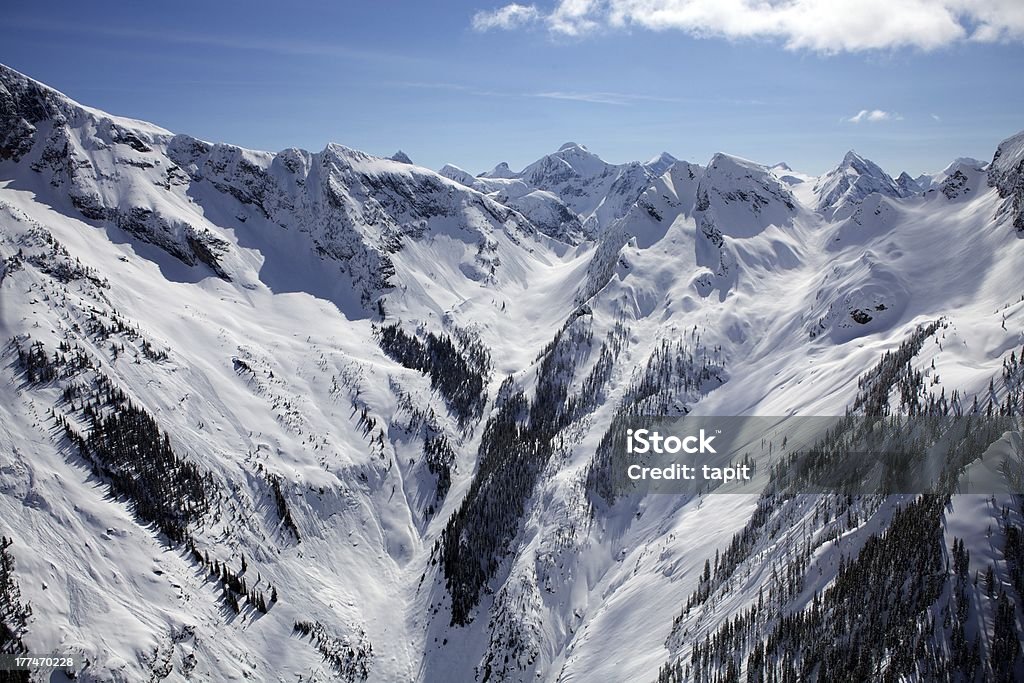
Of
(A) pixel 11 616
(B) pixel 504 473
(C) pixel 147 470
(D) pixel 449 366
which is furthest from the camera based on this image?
(D) pixel 449 366

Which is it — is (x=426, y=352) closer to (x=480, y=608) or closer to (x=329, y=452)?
(x=329, y=452)

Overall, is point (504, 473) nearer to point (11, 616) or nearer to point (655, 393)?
point (655, 393)

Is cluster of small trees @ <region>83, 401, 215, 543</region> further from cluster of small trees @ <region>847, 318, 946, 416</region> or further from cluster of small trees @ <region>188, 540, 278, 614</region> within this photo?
cluster of small trees @ <region>847, 318, 946, 416</region>

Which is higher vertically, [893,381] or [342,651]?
[893,381]

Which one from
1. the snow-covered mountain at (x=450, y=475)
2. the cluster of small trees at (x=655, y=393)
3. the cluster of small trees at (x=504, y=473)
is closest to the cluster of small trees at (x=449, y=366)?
the snow-covered mountain at (x=450, y=475)

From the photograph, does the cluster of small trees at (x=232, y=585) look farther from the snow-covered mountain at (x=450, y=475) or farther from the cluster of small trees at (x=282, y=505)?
the cluster of small trees at (x=282, y=505)

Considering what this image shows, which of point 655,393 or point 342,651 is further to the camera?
point 655,393

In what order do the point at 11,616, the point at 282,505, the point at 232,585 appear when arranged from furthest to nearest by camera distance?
the point at 282,505, the point at 232,585, the point at 11,616

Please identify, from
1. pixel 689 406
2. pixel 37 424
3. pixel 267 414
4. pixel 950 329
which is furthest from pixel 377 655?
pixel 950 329

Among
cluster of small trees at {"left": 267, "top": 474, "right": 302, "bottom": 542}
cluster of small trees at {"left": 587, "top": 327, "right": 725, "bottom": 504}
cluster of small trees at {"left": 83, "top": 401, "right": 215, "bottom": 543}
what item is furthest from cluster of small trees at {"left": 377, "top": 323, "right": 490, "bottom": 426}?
cluster of small trees at {"left": 83, "top": 401, "right": 215, "bottom": 543}

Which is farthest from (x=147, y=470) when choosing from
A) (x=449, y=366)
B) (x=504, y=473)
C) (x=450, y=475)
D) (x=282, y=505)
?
(x=449, y=366)
